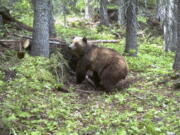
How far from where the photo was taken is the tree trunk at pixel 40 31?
995 cm

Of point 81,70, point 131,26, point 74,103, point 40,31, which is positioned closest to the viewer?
point 74,103

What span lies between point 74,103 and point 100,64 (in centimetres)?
250

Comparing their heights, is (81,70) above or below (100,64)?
below

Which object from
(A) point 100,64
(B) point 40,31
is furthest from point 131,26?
(B) point 40,31

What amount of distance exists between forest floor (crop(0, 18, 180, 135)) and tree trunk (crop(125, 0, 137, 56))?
2.82 m

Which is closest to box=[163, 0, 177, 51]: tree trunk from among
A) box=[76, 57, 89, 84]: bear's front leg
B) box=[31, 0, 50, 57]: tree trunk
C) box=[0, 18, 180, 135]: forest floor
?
box=[0, 18, 180, 135]: forest floor

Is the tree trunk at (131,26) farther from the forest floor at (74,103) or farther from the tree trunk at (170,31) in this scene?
the tree trunk at (170,31)

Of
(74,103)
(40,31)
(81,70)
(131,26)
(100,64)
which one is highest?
(131,26)

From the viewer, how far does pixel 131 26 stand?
13664mm

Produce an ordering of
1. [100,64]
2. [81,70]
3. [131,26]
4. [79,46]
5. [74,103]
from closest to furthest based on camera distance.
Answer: [74,103]
[100,64]
[81,70]
[79,46]
[131,26]

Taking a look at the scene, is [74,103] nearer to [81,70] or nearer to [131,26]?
[81,70]

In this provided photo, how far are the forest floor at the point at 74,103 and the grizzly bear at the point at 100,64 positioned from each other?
0.41 metres

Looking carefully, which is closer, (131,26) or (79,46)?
(79,46)

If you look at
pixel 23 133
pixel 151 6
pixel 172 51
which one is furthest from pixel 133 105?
pixel 151 6
